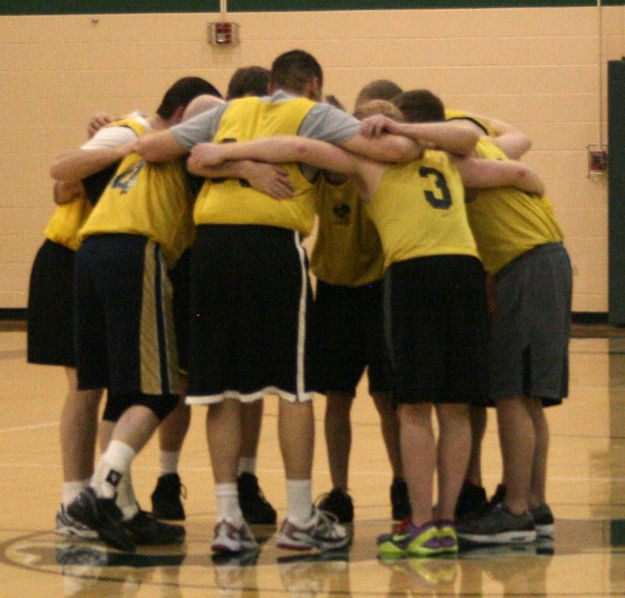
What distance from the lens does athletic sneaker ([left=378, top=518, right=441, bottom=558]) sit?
13.5 ft

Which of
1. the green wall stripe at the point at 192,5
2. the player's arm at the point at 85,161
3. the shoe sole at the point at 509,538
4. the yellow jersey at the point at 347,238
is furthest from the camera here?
the green wall stripe at the point at 192,5

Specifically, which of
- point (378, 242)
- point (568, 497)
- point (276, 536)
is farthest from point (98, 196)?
point (568, 497)

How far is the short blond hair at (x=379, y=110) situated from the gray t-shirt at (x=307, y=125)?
15 centimetres

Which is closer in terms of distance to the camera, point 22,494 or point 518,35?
point 22,494

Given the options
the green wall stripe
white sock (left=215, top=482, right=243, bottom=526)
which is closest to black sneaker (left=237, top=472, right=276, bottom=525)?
white sock (left=215, top=482, right=243, bottom=526)

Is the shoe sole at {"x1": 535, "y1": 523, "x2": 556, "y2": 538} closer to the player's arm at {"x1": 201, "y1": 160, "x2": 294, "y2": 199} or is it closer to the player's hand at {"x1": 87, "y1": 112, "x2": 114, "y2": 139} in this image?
the player's arm at {"x1": 201, "y1": 160, "x2": 294, "y2": 199}

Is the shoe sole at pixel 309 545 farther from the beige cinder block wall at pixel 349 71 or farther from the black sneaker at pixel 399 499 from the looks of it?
the beige cinder block wall at pixel 349 71

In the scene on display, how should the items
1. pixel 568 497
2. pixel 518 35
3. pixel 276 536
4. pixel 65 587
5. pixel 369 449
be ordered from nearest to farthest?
pixel 65 587 < pixel 276 536 < pixel 568 497 < pixel 369 449 < pixel 518 35

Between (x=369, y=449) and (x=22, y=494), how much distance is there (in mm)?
1834

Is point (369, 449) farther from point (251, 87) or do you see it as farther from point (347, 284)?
point (251, 87)

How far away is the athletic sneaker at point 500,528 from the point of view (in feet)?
14.2

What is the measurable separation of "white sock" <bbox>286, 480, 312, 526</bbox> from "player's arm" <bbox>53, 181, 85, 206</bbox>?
4.45 ft

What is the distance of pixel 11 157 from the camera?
14086 mm

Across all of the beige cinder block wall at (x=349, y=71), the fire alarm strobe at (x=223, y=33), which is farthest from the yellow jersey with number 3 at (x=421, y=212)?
the fire alarm strobe at (x=223, y=33)
